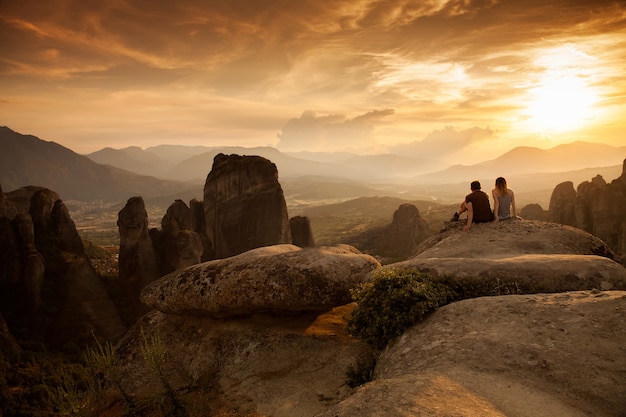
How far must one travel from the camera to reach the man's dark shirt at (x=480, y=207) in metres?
22.1

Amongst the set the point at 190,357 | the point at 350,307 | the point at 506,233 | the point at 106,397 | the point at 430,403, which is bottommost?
the point at 106,397

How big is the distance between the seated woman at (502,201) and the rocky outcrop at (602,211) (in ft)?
236

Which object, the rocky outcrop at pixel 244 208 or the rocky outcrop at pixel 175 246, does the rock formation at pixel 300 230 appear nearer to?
the rocky outcrop at pixel 244 208

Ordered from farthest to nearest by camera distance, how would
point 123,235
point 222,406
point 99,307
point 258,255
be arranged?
point 123,235, point 99,307, point 258,255, point 222,406

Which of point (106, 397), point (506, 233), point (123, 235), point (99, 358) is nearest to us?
point (99, 358)

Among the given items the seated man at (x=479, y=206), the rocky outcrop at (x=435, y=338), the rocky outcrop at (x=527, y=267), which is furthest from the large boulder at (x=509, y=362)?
the seated man at (x=479, y=206)

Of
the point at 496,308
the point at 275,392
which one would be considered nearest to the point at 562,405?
the point at 496,308

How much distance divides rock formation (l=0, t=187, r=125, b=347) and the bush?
48.2 meters

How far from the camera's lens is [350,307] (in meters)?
19.1

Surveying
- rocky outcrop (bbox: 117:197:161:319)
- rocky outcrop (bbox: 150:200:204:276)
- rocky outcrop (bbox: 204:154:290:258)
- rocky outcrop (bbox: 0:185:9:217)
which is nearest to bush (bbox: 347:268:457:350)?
rocky outcrop (bbox: 150:200:204:276)

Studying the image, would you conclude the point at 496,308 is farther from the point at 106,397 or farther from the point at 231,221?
the point at 231,221

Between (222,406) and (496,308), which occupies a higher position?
(496,308)

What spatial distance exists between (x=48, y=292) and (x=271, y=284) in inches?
1945

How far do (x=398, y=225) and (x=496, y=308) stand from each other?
118 meters
